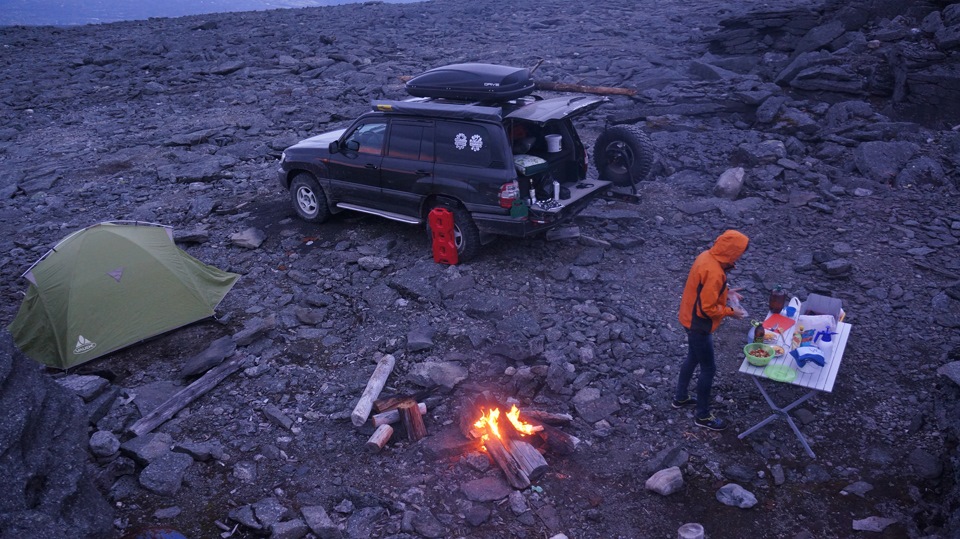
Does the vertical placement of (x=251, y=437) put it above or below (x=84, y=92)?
below

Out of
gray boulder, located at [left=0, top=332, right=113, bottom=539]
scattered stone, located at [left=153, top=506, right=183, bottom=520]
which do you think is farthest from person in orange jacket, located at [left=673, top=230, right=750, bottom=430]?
gray boulder, located at [left=0, top=332, right=113, bottom=539]

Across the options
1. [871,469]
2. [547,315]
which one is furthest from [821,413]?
[547,315]

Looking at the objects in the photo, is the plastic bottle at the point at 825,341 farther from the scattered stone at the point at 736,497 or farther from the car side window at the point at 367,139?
the car side window at the point at 367,139

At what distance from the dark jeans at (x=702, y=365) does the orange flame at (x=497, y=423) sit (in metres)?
1.53

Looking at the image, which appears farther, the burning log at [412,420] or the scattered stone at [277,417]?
the scattered stone at [277,417]

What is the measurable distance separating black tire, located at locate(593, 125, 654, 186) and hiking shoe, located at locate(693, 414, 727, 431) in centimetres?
534

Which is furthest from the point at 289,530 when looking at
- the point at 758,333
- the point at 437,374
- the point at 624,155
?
the point at 624,155

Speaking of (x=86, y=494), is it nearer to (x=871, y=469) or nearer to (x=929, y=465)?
(x=871, y=469)

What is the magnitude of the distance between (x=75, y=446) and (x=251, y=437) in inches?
60.9

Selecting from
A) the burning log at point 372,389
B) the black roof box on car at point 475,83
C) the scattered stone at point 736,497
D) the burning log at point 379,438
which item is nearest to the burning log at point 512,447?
the burning log at point 379,438

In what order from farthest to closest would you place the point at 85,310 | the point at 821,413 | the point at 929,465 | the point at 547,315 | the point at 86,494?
the point at 547,315, the point at 85,310, the point at 821,413, the point at 929,465, the point at 86,494

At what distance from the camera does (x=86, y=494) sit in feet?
15.6

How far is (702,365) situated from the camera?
19.3 feet

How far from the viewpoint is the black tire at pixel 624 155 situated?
10.4 metres
